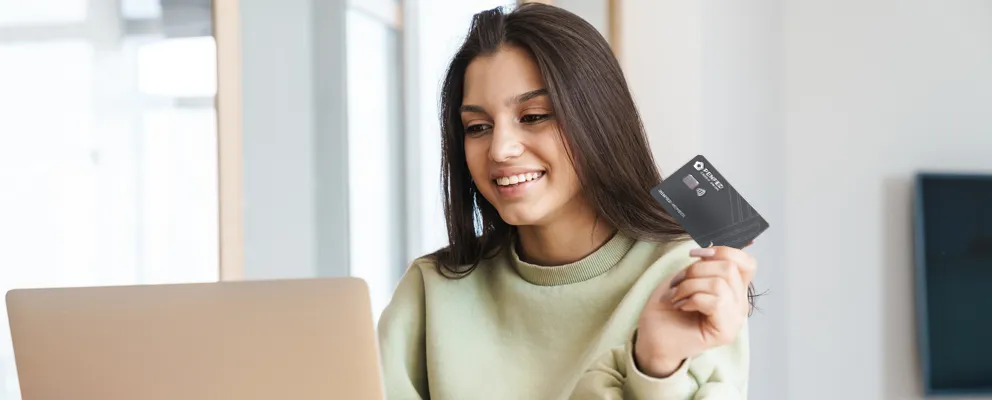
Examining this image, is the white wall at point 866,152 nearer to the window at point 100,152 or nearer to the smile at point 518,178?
the window at point 100,152

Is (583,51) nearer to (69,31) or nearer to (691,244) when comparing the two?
(691,244)

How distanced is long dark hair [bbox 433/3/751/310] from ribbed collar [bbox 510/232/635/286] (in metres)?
0.02

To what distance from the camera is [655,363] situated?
42.9 inches

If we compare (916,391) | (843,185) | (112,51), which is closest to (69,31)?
(112,51)

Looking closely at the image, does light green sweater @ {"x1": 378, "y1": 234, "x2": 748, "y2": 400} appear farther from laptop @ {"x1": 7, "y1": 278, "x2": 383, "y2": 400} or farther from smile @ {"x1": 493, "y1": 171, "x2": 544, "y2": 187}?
laptop @ {"x1": 7, "y1": 278, "x2": 383, "y2": 400}

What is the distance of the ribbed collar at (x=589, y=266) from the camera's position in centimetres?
132

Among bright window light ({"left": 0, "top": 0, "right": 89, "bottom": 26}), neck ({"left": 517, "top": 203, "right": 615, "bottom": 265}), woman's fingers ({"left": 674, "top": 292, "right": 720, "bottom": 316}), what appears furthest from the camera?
bright window light ({"left": 0, "top": 0, "right": 89, "bottom": 26})

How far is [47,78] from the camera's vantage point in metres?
1.69

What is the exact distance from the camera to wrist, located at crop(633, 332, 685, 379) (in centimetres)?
109

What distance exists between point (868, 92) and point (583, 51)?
2406 millimetres

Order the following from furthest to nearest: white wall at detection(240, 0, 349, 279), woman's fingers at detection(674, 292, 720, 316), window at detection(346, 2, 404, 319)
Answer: window at detection(346, 2, 404, 319) → white wall at detection(240, 0, 349, 279) → woman's fingers at detection(674, 292, 720, 316)

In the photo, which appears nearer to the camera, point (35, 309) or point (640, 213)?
point (35, 309)

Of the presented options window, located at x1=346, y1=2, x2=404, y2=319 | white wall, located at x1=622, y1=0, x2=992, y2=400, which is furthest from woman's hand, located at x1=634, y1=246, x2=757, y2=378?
white wall, located at x1=622, y1=0, x2=992, y2=400

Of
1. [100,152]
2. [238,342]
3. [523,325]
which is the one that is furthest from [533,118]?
[100,152]
